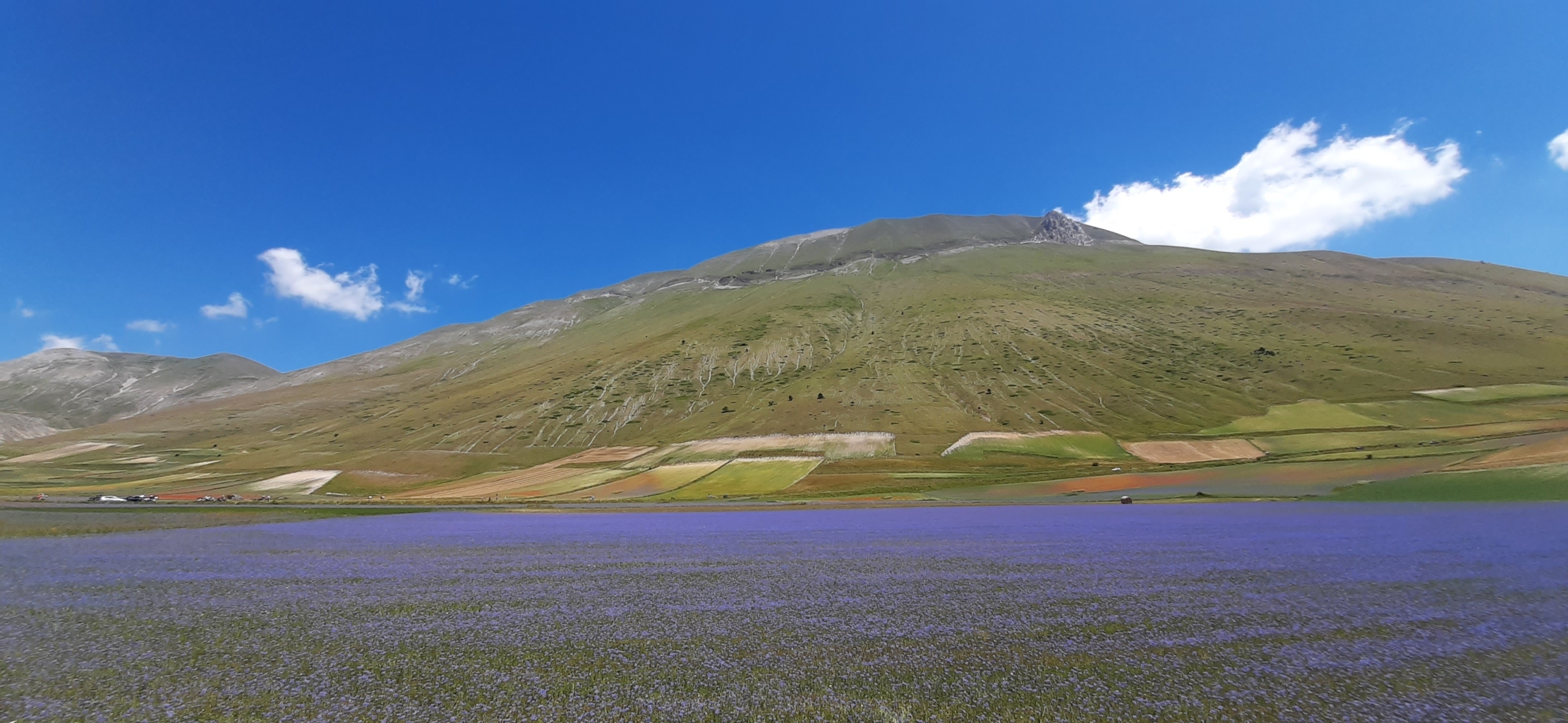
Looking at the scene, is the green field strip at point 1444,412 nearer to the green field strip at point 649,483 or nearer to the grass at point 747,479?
the grass at point 747,479

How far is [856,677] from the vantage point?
16.5 metres

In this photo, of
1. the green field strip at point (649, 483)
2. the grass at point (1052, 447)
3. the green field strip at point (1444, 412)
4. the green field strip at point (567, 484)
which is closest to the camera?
the green field strip at point (649, 483)

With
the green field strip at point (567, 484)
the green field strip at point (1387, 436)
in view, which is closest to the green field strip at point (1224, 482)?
the green field strip at point (1387, 436)

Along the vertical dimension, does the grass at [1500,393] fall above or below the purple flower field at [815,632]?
above

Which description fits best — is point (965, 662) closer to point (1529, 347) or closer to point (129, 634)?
point (129, 634)

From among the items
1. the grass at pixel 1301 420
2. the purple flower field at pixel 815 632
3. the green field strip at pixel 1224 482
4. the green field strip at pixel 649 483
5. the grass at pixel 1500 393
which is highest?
the grass at pixel 1500 393

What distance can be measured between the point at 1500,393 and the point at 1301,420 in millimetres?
48867

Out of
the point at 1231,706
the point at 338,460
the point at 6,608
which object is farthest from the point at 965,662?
the point at 338,460

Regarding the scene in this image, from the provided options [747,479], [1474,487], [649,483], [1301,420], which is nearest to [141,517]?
[649,483]

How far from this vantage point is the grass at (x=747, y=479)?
114m

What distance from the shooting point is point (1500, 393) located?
500ft

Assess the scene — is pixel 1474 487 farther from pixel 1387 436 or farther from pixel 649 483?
pixel 649 483

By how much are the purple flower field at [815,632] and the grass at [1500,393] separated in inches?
5887

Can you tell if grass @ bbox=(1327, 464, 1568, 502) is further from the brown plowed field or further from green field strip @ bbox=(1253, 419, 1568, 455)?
green field strip @ bbox=(1253, 419, 1568, 455)
